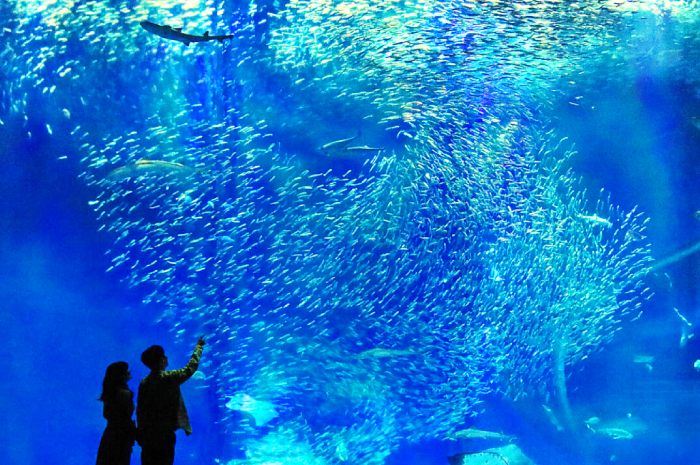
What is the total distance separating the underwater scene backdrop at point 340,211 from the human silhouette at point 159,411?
252 inches

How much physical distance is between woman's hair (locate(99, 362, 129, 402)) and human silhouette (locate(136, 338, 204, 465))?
0.12 m

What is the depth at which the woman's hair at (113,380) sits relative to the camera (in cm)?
327

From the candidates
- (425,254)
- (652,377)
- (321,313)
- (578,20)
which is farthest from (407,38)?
(652,377)

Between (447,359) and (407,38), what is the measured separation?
25.3 feet

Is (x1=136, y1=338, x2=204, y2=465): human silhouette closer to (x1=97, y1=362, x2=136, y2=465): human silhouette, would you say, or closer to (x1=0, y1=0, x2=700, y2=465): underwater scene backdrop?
(x1=97, y1=362, x2=136, y2=465): human silhouette

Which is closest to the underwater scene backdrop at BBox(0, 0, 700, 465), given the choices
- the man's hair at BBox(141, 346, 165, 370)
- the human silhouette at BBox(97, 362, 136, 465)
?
the man's hair at BBox(141, 346, 165, 370)

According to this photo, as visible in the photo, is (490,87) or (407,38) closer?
(407,38)

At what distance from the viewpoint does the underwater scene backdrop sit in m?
9.33

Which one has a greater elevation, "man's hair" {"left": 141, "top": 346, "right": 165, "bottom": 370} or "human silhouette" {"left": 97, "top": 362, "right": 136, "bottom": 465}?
"man's hair" {"left": 141, "top": 346, "right": 165, "bottom": 370}

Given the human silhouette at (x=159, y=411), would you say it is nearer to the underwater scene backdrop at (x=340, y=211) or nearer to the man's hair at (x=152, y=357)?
the man's hair at (x=152, y=357)

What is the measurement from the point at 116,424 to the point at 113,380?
0.81 feet

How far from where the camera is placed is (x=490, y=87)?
994 centimetres

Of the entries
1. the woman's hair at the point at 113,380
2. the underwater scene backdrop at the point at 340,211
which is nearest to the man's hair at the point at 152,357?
the woman's hair at the point at 113,380

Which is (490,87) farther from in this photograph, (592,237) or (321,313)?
(321,313)
